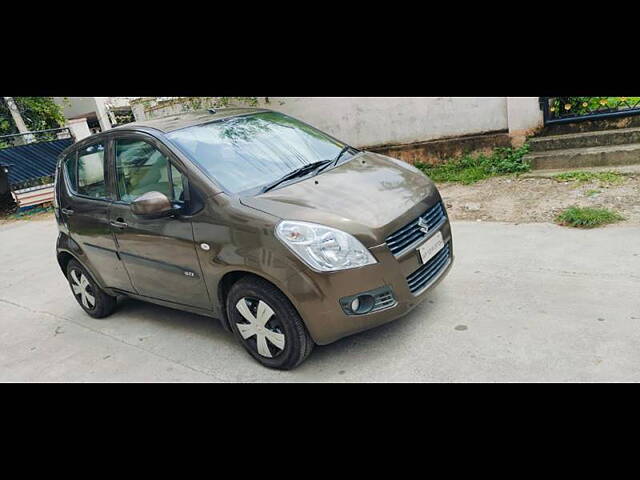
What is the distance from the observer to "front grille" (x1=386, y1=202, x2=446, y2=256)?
3.03m

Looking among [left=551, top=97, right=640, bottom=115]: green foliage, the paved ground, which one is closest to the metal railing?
the paved ground

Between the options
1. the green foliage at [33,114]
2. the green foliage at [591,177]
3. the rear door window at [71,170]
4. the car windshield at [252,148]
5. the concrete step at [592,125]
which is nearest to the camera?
the car windshield at [252,148]

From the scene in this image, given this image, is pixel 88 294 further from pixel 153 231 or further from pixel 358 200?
pixel 358 200

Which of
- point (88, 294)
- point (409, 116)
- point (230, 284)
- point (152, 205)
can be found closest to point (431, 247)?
point (230, 284)

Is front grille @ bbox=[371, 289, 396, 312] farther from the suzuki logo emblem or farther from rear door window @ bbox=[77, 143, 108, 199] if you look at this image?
rear door window @ bbox=[77, 143, 108, 199]

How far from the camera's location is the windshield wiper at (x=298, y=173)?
3.35 metres

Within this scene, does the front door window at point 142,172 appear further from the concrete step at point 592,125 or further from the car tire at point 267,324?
the concrete step at point 592,125

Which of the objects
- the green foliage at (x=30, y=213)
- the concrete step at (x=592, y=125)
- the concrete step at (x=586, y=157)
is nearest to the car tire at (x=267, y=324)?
the concrete step at (x=586, y=157)

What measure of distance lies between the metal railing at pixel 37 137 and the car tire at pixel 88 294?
367 inches

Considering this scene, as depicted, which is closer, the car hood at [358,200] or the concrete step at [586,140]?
the car hood at [358,200]

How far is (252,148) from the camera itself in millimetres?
3703

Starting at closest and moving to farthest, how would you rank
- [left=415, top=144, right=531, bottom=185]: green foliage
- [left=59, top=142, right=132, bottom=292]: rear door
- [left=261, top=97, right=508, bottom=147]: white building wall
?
[left=59, top=142, right=132, bottom=292]: rear door, [left=415, top=144, right=531, bottom=185]: green foliage, [left=261, top=97, right=508, bottom=147]: white building wall

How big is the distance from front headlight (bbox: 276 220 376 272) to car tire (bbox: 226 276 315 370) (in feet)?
1.10

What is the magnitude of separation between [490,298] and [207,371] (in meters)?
2.17
